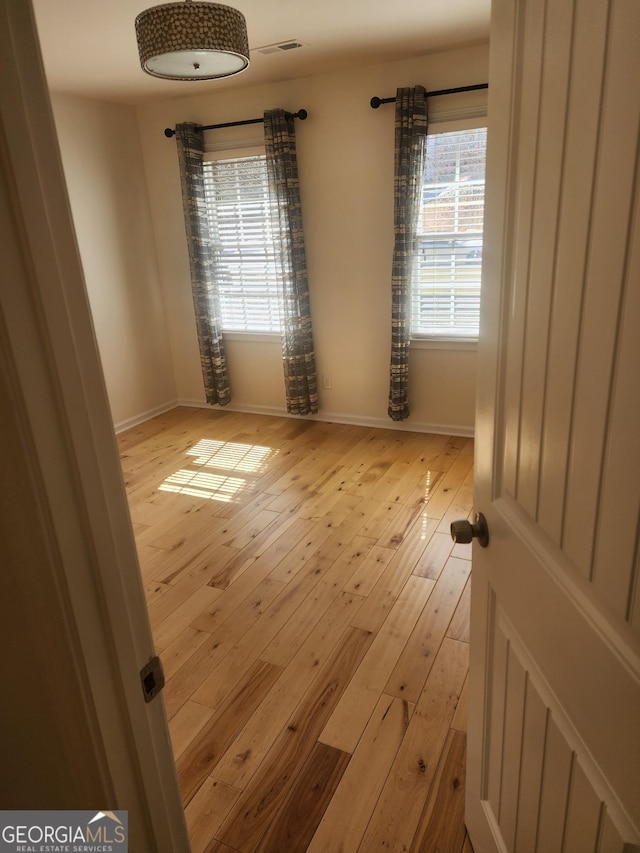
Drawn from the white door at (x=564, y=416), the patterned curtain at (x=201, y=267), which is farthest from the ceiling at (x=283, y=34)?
the white door at (x=564, y=416)

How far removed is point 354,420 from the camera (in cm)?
468

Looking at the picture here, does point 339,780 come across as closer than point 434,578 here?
Yes

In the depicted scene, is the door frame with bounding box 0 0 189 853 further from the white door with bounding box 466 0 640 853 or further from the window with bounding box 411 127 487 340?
the window with bounding box 411 127 487 340

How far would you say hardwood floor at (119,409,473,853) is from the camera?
157cm

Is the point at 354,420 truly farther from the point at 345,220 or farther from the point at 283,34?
the point at 283,34

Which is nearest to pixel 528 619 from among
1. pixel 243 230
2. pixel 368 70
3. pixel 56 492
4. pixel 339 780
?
pixel 56 492

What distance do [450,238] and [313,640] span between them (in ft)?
9.61

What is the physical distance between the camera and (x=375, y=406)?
4555 mm

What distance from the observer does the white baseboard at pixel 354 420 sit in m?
4.34

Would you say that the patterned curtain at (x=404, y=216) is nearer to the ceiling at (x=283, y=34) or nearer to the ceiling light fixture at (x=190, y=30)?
the ceiling at (x=283, y=34)

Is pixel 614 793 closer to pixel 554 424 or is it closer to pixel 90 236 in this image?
pixel 554 424

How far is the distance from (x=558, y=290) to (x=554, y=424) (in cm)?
19

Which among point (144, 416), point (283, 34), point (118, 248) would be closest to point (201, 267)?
point (118, 248)

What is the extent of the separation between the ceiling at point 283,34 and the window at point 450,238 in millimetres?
633
